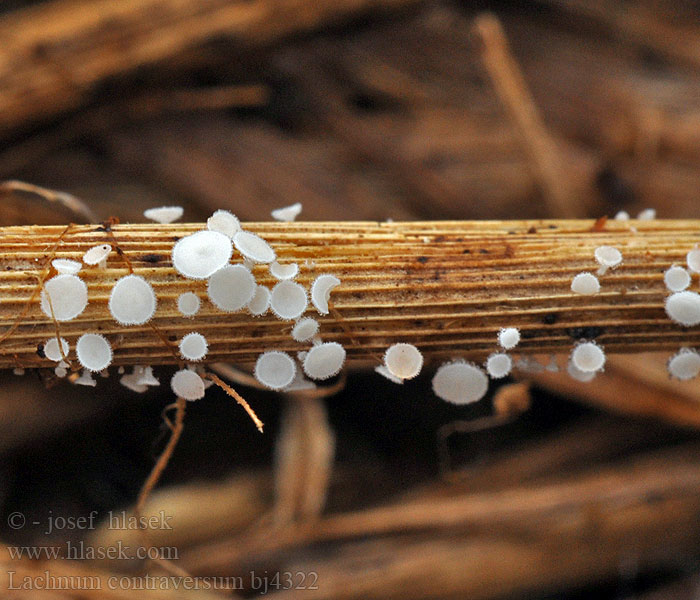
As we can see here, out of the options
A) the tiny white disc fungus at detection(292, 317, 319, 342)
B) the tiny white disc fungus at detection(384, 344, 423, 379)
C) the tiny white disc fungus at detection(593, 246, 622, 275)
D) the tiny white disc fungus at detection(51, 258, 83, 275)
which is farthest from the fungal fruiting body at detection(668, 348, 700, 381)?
the tiny white disc fungus at detection(51, 258, 83, 275)

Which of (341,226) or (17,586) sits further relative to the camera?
(17,586)

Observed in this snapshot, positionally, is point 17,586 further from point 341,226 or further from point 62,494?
point 341,226

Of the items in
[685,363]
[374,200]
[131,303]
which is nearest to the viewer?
[131,303]

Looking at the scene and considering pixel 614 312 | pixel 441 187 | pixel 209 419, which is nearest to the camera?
pixel 614 312

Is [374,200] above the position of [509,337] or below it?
above

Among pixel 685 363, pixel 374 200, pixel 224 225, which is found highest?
pixel 374 200

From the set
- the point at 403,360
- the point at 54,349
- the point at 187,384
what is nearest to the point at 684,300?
the point at 403,360

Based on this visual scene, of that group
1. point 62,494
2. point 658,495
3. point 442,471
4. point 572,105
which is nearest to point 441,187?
point 572,105

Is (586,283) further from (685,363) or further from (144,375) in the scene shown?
(144,375)
